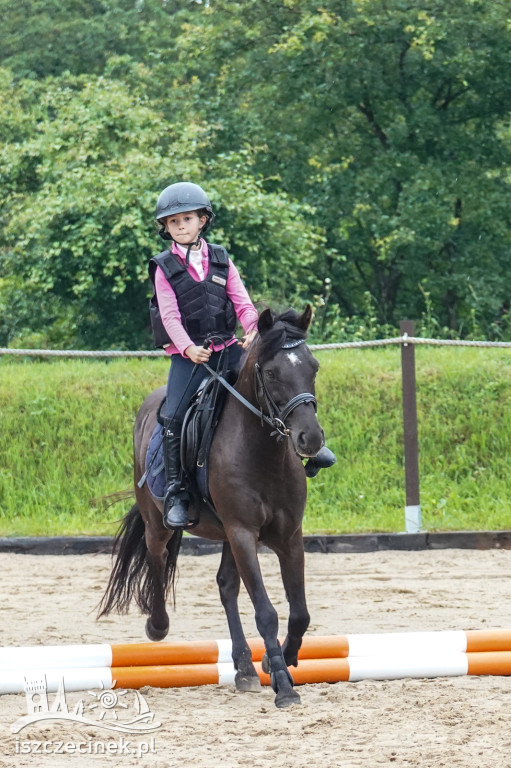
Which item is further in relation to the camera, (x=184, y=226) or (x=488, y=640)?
(x=184, y=226)

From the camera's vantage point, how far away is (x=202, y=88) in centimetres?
2105

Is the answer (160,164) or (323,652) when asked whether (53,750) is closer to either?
(323,652)

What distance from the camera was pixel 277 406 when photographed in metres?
5.23

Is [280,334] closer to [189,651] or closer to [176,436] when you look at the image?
[176,436]

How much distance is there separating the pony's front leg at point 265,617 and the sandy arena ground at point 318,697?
0.34 ft

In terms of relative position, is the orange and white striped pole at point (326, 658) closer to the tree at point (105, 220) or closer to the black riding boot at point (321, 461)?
the black riding boot at point (321, 461)

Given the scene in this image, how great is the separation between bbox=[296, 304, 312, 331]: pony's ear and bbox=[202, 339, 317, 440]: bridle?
0.11m

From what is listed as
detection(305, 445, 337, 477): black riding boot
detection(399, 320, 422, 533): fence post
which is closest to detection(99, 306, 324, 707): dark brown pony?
detection(305, 445, 337, 477): black riding boot

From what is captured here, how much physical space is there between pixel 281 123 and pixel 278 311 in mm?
15655

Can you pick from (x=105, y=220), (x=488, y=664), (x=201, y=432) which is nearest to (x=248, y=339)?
(x=201, y=432)

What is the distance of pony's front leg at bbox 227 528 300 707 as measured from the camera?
517 centimetres

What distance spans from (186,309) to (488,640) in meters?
2.38

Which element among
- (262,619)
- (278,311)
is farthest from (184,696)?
(278,311)

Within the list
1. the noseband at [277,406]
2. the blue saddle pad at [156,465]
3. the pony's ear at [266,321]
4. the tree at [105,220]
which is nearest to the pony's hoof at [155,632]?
the blue saddle pad at [156,465]
